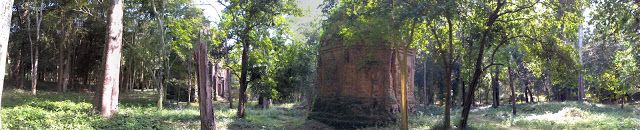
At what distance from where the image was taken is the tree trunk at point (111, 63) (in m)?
12.6

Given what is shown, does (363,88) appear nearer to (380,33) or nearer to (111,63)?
(380,33)

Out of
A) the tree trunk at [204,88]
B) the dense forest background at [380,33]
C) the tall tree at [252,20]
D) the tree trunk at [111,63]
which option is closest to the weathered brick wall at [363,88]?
the dense forest background at [380,33]

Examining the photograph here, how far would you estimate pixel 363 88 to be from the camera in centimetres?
1962

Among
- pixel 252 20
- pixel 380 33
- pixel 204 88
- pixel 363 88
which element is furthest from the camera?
pixel 363 88

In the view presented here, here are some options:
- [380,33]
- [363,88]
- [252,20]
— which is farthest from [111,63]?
[363,88]

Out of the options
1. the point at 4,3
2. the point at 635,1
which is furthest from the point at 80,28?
the point at 635,1

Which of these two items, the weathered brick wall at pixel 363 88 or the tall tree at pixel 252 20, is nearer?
the tall tree at pixel 252 20

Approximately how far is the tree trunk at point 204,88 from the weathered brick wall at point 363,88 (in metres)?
10.2

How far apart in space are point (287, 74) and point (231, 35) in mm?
15319

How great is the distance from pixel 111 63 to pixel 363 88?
33.0 feet

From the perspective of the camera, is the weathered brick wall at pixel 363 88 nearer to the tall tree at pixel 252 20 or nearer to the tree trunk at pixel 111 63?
the tall tree at pixel 252 20

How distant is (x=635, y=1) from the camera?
9.29m

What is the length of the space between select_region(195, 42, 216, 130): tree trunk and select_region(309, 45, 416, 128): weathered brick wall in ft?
33.5

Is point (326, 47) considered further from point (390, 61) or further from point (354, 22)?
point (354, 22)
